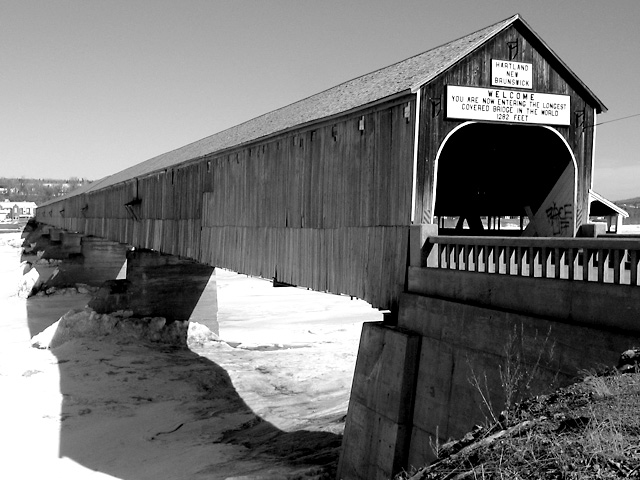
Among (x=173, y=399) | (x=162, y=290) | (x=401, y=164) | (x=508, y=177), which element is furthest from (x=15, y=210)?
(x=401, y=164)

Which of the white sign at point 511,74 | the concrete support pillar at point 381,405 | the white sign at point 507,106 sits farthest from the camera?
the white sign at point 511,74

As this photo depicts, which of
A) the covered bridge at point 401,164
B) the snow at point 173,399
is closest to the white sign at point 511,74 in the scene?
the covered bridge at point 401,164

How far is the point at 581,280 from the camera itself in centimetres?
692

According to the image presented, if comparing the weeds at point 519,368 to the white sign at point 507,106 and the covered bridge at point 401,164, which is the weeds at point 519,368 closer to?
the covered bridge at point 401,164

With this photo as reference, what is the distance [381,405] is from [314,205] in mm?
4657

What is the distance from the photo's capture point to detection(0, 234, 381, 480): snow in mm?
13883

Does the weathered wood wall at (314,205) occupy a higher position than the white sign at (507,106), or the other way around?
the white sign at (507,106)

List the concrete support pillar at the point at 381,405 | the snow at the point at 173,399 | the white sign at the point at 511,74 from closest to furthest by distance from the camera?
the concrete support pillar at the point at 381,405 < the white sign at the point at 511,74 < the snow at the point at 173,399

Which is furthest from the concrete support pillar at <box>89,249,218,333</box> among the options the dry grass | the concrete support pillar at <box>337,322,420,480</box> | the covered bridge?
the dry grass

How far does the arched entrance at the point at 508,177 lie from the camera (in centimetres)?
1230

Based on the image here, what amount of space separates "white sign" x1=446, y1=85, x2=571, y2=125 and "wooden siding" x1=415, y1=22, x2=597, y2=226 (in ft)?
0.38

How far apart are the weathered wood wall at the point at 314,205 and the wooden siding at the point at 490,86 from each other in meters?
0.27

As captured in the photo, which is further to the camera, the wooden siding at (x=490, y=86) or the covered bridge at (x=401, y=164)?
the covered bridge at (x=401, y=164)

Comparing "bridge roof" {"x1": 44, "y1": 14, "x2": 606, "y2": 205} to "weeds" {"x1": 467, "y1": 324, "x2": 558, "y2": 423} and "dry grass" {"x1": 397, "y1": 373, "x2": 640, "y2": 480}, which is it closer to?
"weeds" {"x1": 467, "y1": 324, "x2": 558, "y2": 423}
